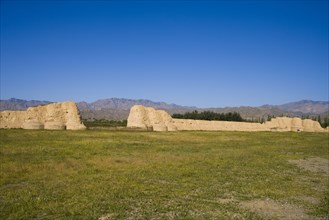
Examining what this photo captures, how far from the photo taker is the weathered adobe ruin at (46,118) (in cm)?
5228

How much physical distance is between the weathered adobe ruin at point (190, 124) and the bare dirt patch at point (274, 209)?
Result: 49693 millimetres

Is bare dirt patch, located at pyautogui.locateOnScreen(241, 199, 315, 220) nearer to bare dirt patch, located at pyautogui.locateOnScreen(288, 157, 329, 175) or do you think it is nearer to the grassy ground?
the grassy ground

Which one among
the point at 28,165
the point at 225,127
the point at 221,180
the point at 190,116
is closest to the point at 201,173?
the point at 221,180

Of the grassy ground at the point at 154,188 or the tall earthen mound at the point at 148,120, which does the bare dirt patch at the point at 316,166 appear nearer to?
the grassy ground at the point at 154,188

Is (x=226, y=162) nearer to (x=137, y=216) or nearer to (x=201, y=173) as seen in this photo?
(x=201, y=173)

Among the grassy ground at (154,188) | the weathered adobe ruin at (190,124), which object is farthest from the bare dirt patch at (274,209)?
the weathered adobe ruin at (190,124)

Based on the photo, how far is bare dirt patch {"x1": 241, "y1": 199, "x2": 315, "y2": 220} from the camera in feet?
37.2

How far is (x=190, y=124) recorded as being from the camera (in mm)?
75938

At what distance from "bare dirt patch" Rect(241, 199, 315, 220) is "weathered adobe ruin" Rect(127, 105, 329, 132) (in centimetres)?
4969

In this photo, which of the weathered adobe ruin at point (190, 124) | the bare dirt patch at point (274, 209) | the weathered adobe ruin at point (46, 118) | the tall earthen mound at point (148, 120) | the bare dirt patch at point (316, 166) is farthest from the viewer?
the weathered adobe ruin at point (190, 124)

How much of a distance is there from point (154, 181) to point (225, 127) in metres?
67.1

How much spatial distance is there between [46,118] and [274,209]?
4797 cm

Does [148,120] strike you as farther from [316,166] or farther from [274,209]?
[274,209]

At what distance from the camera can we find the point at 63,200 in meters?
12.6
